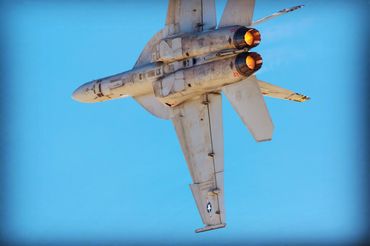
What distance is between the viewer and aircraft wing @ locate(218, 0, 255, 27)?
11.5m

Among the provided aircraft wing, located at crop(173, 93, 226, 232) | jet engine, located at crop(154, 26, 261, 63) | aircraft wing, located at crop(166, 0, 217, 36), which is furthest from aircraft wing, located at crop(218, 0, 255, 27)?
aircraft wing, located at crop(173, 93, 226, 232)

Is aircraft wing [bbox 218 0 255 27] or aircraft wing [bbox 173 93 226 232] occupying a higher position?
aircraft wing [bbox 218 0 255 27]

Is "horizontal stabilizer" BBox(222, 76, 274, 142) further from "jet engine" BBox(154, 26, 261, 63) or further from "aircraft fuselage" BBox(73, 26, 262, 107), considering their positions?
"jet engine" BBox(154, 26, 261, 63)

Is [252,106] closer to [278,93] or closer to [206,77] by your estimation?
[206,77]

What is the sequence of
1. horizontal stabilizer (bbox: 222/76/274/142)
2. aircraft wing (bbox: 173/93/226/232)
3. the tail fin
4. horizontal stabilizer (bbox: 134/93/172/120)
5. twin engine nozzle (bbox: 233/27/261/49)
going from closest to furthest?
1. twin engine nozzle (bbox: 233/27/261/49)
2. horizontal stabilizer (bbox: 222/76/274/142)
3. aircraft wing (bbox: 173/93/226/232)
4. the tail fin
5. horizontal stabilizer (bbox: 134/93/172/120)

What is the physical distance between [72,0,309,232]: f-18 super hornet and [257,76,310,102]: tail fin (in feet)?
0.05

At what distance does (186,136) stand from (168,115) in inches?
18.6

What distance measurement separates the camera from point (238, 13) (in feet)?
37.9

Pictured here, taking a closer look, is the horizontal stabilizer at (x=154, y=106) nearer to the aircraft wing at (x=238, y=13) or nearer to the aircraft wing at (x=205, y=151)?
the aircraft wing at (x=205, y=151)

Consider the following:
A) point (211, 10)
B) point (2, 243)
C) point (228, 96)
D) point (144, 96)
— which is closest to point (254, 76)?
point (228, 96)

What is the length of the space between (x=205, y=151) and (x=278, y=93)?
1606mm

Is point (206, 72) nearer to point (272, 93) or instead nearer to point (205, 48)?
point (205, 48)

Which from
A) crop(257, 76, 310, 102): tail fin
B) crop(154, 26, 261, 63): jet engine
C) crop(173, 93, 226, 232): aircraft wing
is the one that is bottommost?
crop(173, 93, 226, 232): aircraft wing

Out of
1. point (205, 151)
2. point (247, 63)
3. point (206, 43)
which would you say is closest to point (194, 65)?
point (206, 43)
